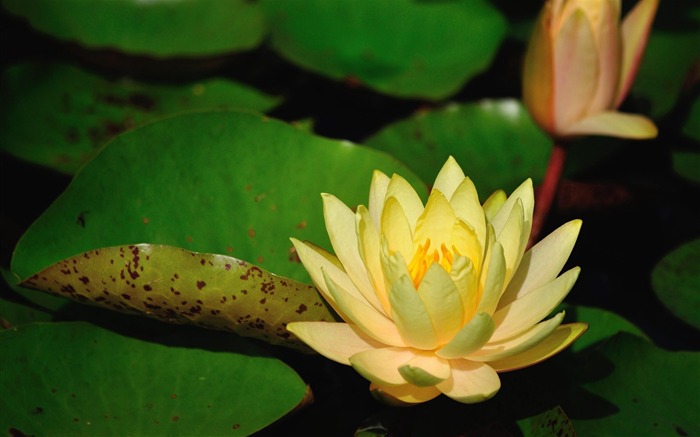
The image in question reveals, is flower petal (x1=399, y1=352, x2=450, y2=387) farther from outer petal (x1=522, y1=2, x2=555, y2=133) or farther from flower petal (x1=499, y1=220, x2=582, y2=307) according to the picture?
outer petal (x1=522, y1=2, x2=555, y2=133)

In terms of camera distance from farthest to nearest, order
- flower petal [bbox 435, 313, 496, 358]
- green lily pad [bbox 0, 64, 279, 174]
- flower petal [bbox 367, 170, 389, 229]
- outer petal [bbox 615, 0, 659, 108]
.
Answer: green lily pad [bbox 0, 64, 279, 174] < outer petal [bbox 615, 0, 659, 108] < flower petal [bbox 367, 170, 389, 229] < flower petal [bbox 435, 313, 496, 358]

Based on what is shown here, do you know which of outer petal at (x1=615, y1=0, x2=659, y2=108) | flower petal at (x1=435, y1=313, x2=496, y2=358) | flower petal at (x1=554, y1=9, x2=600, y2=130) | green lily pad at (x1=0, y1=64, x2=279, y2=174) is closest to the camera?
flower petal at (x1=435, y1=313, x2=496, y2=358)

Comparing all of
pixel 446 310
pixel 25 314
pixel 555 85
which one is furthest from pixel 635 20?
pixel 25 314

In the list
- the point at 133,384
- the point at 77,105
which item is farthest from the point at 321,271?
the point at 77,105

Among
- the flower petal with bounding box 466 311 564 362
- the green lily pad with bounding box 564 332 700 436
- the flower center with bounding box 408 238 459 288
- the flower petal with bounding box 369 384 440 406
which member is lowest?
the green lily pad with bounding box 564 332 700 436

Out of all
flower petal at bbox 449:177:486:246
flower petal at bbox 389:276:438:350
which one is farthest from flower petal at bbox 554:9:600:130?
flower petal at bbox 389:276:438:350

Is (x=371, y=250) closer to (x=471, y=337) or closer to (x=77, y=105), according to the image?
(x=471, y=337)

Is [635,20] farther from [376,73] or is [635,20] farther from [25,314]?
[25,314]

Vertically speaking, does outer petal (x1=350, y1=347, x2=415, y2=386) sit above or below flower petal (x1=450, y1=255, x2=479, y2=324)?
below
